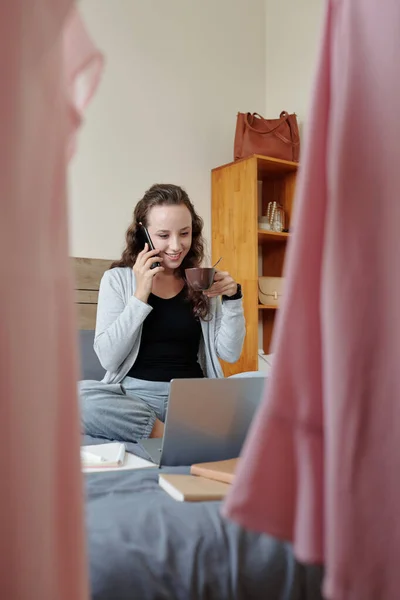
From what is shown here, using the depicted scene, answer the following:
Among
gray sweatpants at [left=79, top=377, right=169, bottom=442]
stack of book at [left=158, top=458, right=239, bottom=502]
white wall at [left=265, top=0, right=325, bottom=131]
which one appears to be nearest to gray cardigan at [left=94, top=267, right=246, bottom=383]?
gray sweatpants at [left=79, top=377, right=169, bottom=442]

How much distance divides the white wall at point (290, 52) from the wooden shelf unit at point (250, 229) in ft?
1.28

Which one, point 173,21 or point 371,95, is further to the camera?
point 173,21

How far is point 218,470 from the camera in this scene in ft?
3.09

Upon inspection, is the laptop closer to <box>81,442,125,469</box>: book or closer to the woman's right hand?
<box>81,442,125,469</box>: book

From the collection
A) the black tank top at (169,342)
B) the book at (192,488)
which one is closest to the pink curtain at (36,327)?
the book at (192,488)

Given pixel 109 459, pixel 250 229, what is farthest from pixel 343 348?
pixel 250 229

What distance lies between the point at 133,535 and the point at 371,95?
55 centimetres

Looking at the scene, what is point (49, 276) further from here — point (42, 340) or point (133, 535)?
point (133, 535)

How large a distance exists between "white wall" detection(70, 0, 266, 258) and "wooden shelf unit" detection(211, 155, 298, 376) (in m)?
0.11

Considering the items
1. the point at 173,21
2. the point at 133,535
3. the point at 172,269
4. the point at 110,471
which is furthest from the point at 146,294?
the point at 173,21

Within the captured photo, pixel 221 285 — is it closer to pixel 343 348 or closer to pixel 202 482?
pixel 202 482

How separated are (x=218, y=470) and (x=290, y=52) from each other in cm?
272

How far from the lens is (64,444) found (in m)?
0.46

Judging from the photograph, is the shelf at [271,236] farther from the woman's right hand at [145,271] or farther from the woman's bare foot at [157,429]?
the woman's bare foot at [157,429]
